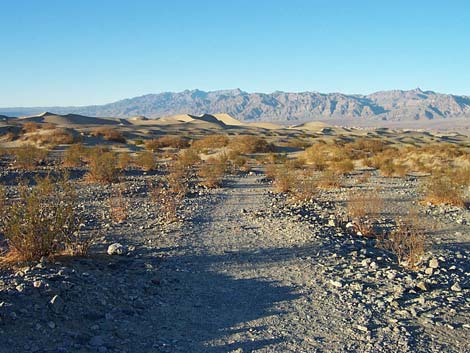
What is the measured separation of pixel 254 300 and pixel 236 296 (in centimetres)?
30

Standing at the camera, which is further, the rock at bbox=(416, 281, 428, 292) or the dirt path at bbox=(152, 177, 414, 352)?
the rock at bbox=(416, 281, 428, 292)

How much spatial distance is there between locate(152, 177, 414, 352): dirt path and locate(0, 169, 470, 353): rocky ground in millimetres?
18

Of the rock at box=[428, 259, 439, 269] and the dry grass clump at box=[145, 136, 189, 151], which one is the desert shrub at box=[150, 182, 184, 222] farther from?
the dry grass clump at box=[145, 136, 189, 151]

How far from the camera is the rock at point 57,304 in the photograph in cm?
591

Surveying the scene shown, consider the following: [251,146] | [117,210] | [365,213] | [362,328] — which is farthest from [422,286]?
[251,146]

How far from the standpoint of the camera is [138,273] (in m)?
7.81

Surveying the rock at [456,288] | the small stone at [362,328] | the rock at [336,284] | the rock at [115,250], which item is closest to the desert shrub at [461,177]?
the rock at [456,288]

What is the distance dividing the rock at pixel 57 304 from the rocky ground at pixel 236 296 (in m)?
0.02

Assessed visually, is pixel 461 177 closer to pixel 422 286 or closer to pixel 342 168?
pixel 342 168

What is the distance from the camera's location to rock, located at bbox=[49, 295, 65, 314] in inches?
233

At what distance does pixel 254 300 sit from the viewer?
6.93m

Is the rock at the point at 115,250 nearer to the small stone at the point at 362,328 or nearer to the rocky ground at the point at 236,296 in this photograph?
the rocky ground at the point at 236,296

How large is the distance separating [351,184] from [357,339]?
16.1m

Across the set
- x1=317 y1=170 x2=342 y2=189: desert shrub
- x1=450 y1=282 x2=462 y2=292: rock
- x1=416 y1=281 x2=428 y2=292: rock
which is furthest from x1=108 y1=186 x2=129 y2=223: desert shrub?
x1=317 y1=170 x2=342 y2=189: desert shrub
